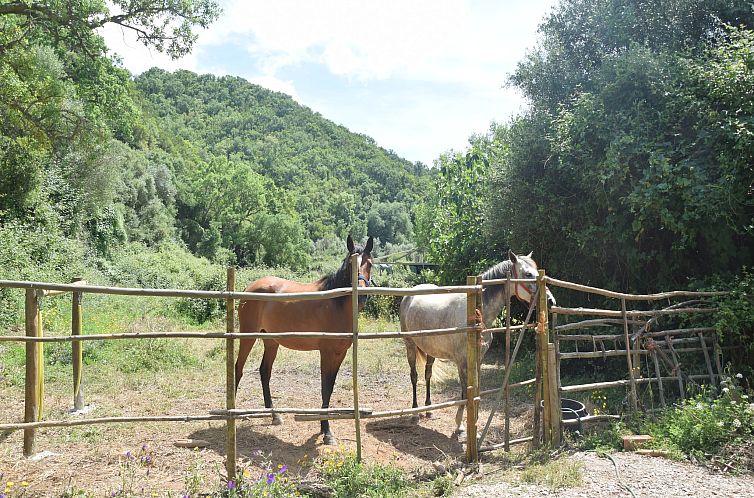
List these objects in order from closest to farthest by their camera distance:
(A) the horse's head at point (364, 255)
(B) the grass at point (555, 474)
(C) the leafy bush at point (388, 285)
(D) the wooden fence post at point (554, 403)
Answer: (B) the grass at point (555, 474)
(D) the wooden fence post at point (554, 403)
(A) the horse's head at point (364, 255)
(C) the leafy bush at point (388, 285)

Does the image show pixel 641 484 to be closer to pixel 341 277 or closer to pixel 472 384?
pixel 472 384

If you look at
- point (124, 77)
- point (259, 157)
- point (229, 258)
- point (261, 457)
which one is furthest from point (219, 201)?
point (261, 457)

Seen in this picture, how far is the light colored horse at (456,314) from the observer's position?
5836 millimetres

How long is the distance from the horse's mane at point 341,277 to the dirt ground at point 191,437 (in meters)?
1.58

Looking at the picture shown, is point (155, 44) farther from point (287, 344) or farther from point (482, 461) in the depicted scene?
point (482, 461)

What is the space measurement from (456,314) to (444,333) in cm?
177

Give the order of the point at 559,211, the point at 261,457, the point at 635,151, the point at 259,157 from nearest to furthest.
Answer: the point at 261,457
the point at 635,151
the point at 559,211
the point at 259,157

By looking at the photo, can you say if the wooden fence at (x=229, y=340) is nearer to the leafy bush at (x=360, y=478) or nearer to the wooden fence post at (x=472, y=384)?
the wooden fence post at (x=472, y=384)

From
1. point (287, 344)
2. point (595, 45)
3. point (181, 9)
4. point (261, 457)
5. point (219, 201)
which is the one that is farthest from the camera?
point (219, 201)

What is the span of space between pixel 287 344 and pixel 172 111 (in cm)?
6937

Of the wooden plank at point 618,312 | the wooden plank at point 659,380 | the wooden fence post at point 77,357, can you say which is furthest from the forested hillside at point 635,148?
the wooden fence post at point 77,357

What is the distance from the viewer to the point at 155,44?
11.1 m

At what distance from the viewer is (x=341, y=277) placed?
18.1 ft

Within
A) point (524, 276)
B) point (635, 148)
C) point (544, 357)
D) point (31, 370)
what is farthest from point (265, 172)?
point (544, 357)
